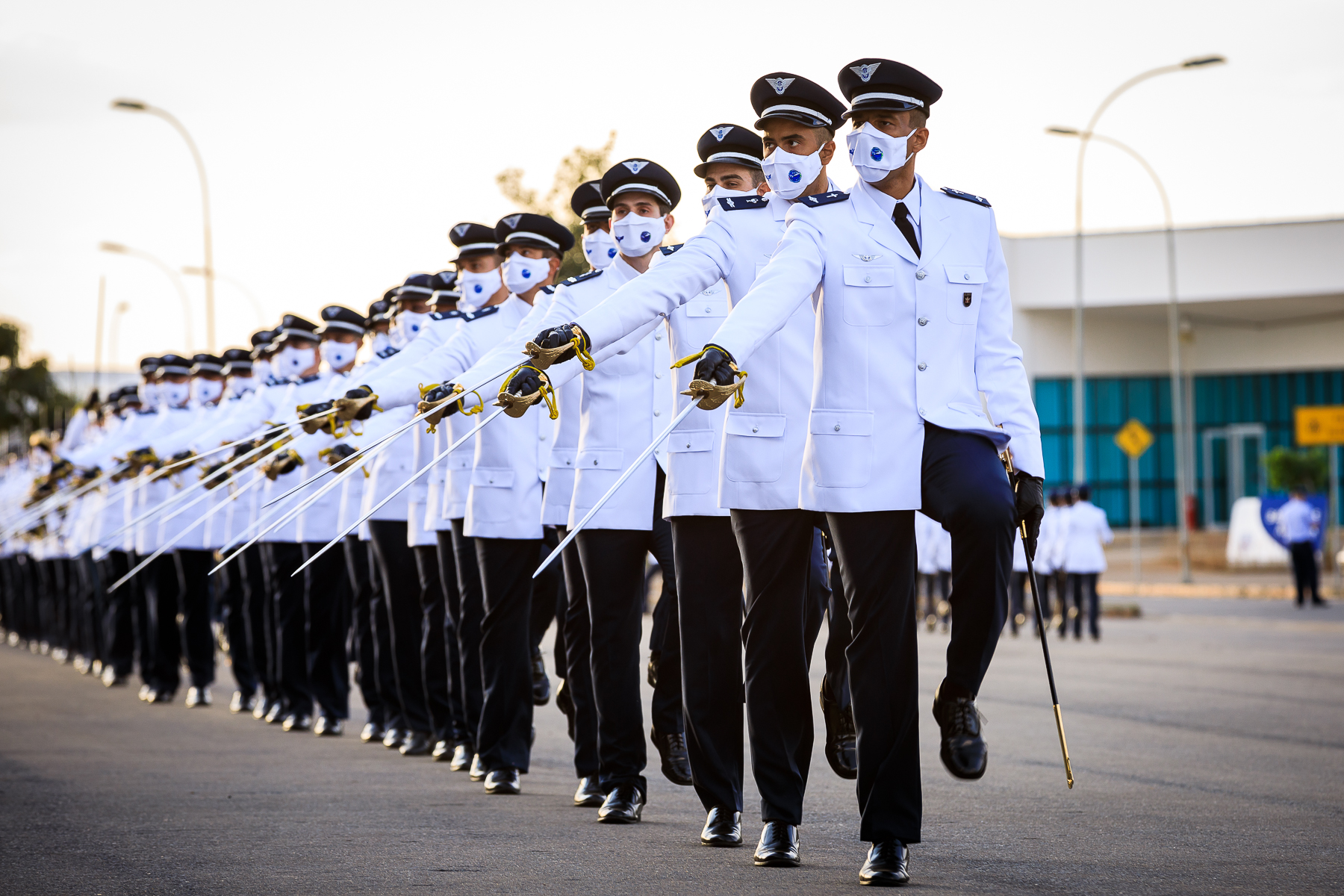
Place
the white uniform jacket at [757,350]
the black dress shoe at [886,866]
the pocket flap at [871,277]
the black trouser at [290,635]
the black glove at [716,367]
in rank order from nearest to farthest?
the black glove at [716,367] < the black dress shoe at [886,866] < the pocket flap at [871,277] < the white uniform jacket at [757,350] < the black trouser at [290,635]

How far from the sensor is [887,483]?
562 cm

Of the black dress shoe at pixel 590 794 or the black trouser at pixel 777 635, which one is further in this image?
the black dress shoe at pixel 590 794

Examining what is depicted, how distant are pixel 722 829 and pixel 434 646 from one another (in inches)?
145

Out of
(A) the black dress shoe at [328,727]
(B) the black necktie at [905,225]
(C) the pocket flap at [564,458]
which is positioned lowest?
(A) the black dress shoe at [328,727]

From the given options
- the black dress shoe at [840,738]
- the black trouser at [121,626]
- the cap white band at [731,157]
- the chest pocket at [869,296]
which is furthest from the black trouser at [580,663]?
the black trouser at [121,626]

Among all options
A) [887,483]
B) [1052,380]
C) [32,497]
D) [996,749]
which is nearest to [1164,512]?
[1052,380]

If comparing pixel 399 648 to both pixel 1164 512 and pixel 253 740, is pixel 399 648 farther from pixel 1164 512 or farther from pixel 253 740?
pixel 1164 512

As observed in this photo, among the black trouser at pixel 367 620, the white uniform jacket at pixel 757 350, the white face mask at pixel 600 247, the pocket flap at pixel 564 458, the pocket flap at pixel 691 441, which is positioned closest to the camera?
the white uniform jacket at pixel 757 350

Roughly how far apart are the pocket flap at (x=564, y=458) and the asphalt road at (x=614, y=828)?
149 centimetres

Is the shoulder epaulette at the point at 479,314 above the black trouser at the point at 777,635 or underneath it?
above

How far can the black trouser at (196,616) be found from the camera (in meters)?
13.6

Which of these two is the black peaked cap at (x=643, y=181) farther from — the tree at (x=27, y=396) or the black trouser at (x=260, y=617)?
A: the tree at (x=27, y=396)

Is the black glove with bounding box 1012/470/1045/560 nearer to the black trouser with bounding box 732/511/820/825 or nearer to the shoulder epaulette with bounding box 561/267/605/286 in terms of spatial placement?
the black trouser with bounding box 732/511/820/825

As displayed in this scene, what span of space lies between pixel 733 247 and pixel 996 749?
4.38m
